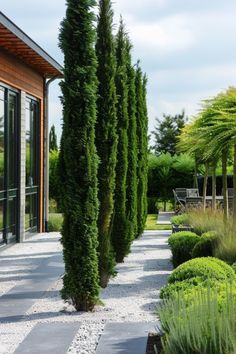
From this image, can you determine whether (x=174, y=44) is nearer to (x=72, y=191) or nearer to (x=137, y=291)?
(x=72, y=191)

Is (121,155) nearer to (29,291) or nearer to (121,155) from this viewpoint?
(121,155)

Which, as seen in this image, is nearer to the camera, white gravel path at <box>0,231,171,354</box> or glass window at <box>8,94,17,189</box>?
white gravel path at <box>0,231,171,354</box>

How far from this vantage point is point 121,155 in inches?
442

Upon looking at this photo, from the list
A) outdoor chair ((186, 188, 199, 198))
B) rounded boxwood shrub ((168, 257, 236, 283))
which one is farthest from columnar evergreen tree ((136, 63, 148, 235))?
rounded boxwood shrub ((168, 257, 236, 283))

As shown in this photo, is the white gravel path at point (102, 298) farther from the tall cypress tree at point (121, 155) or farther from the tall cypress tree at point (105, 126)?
the tall cypress tree at point (105, 126)

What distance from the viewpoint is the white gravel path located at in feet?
21.7

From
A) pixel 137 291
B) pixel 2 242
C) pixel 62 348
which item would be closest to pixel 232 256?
pixel 137 291

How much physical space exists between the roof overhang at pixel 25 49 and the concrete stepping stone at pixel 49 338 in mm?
4646

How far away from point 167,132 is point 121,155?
44.0 metres

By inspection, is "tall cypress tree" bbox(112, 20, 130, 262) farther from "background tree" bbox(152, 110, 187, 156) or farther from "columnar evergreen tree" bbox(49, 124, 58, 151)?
"background tree" bbox(152, 110, 187, 156)

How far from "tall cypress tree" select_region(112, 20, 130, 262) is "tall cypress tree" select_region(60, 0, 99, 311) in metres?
2.72

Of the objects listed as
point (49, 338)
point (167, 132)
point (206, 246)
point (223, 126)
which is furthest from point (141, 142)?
point (167, 132)

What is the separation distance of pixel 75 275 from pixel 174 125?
50542mm

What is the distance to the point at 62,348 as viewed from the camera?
238 inches
